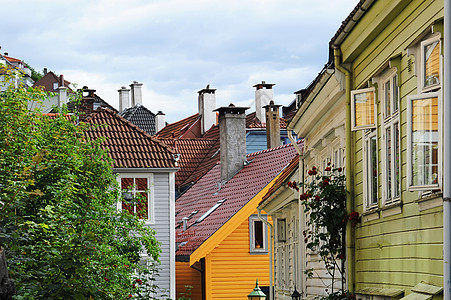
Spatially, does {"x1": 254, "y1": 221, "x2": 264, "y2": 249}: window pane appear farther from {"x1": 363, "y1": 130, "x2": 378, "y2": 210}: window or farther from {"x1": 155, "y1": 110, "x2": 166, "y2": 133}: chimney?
{"x1": 155, "y1": 110, "x2": 166, "y2": 133}: chimney

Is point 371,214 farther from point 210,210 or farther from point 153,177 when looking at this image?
point 210,210

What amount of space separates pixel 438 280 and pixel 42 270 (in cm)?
575

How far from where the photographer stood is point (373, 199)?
34.2ft

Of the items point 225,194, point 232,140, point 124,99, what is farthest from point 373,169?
point 124,99

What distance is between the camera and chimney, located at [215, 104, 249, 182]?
1425 inches

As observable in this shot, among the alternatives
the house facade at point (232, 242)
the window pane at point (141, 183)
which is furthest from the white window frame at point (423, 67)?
the window pane at point (141, 183)

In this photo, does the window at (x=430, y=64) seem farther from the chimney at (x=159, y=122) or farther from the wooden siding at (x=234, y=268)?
the chimney at (x=159, y=122)

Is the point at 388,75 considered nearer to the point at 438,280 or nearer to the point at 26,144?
the point at 438,280

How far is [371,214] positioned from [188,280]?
919 inches

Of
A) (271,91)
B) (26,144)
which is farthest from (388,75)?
(271,91)

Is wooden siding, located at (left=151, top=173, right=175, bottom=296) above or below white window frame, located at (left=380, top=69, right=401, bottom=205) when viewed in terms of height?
below

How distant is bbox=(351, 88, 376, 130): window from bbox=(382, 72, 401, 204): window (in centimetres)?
33

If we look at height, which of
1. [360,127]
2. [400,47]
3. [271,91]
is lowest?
[360,127]

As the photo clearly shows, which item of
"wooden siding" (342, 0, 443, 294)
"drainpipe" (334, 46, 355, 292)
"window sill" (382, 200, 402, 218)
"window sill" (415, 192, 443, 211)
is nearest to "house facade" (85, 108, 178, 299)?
"drainpipe" (334, 46, 355, 292)
